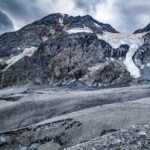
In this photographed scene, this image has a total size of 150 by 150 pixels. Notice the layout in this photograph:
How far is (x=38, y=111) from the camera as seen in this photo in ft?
87.3

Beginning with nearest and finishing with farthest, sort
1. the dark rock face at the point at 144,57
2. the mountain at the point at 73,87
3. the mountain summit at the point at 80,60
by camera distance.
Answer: the mountain at the point at 73,87 < the mountain summit at the point at 80,60 < the dark rock face at the point at 144,57

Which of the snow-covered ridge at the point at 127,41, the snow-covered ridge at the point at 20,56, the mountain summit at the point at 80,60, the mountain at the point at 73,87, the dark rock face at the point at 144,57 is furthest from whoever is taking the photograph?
the snow-covered ridge at the point at 20,56

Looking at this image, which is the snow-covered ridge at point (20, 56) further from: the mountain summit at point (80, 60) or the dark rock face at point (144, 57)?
the dark rock face at point (144, 57)

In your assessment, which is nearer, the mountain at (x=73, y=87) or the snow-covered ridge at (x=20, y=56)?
the mountain at (x=73, y=87)

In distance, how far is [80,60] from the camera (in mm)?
62219

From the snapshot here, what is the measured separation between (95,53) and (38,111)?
3767 centimetres

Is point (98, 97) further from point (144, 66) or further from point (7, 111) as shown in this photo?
point (144, 66)

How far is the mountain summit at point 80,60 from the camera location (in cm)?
5622

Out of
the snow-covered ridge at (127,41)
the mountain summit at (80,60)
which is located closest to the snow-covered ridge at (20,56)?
the mountain summit at (80,60)

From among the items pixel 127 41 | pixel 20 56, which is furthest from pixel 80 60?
pixel 20 56

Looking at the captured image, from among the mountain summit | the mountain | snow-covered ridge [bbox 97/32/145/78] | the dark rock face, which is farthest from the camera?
snow-covered ridge [bbox 97/32/145/78]

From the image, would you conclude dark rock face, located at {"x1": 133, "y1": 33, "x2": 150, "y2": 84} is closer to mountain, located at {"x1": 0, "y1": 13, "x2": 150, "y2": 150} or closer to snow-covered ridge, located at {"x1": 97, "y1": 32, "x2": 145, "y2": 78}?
mountain, located at {"x1": 0, "y1": 13, "x2": 150, "y2": 150}

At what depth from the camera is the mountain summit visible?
184 feet

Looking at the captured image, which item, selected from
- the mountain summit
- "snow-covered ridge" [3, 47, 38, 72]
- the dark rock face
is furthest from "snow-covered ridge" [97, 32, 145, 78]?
"snow-covered ridge" [3, 47, 38, 72]
